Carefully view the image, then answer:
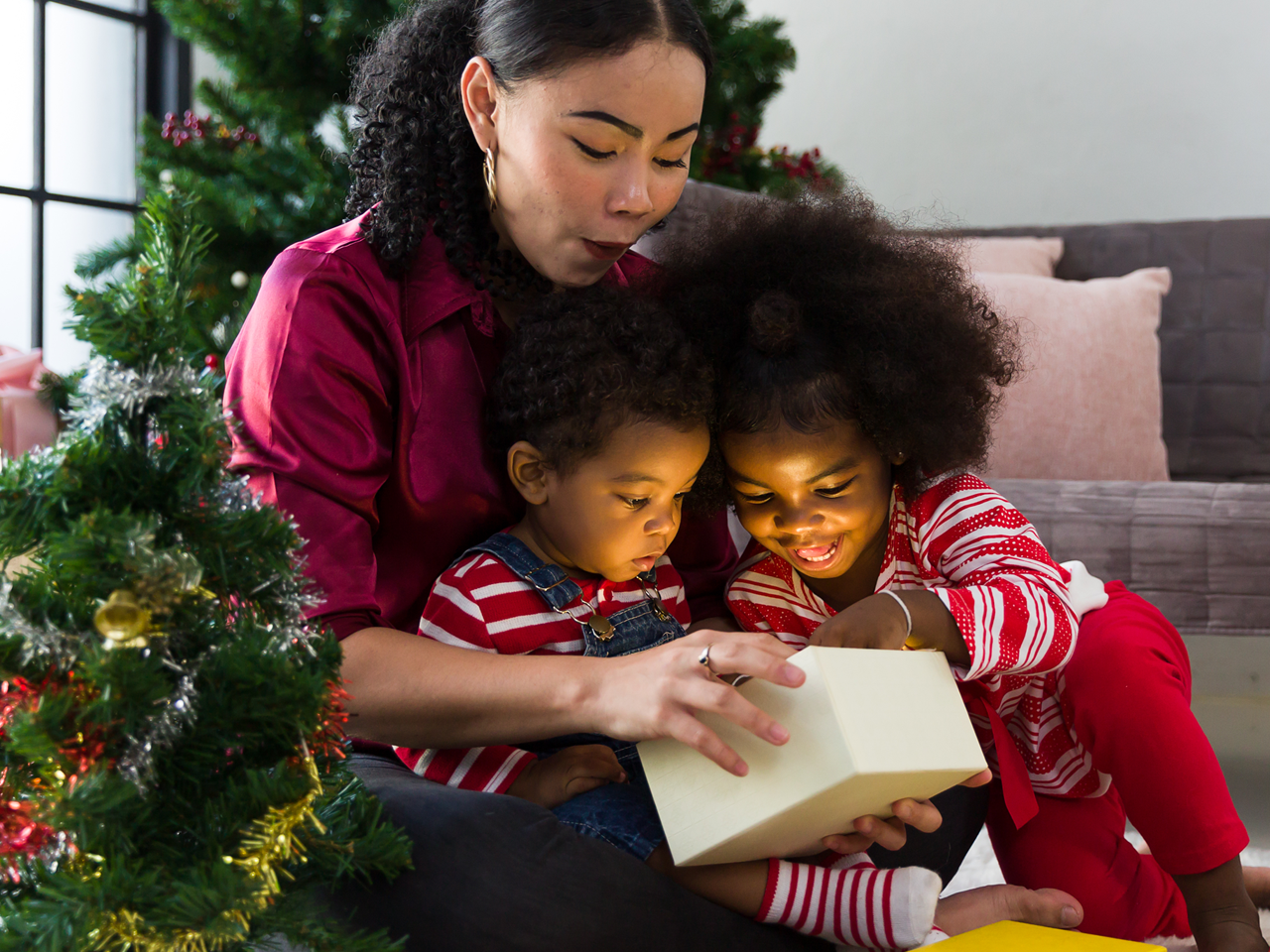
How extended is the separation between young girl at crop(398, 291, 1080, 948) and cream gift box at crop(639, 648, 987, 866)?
12 cm

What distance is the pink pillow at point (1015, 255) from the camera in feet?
7.19

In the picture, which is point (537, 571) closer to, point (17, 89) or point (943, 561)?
point (943, 561)

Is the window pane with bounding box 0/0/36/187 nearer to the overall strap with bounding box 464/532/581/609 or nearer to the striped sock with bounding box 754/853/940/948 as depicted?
the overall strap with bounding box 464/532/581/609

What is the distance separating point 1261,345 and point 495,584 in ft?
6.01

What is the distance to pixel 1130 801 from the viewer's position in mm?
994

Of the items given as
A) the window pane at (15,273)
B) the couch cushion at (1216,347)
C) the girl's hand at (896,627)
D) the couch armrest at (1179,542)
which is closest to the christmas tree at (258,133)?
the window pane at (15,273)

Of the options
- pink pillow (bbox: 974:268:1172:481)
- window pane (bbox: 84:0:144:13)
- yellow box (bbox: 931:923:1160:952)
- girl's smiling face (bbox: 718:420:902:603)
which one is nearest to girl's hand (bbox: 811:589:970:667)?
girl's smiling face (bbox: 718:420:902:603)

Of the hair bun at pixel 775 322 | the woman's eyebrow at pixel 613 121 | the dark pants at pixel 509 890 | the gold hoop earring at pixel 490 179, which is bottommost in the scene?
the dark pants at pixel 509 890

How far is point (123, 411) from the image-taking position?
63 centimetres

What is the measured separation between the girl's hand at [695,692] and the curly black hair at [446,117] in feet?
1.57

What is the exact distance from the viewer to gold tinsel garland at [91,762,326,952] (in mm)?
590

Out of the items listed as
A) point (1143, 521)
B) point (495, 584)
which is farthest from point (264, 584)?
point (1143, 521)

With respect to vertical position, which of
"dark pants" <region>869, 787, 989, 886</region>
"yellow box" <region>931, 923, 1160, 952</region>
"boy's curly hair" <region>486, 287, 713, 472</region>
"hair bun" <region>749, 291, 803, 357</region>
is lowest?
"dark pants" <region>869, 787, 989, 886</region>

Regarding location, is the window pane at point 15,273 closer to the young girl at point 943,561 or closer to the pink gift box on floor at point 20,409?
the pink gift box on floor at point 20,409
